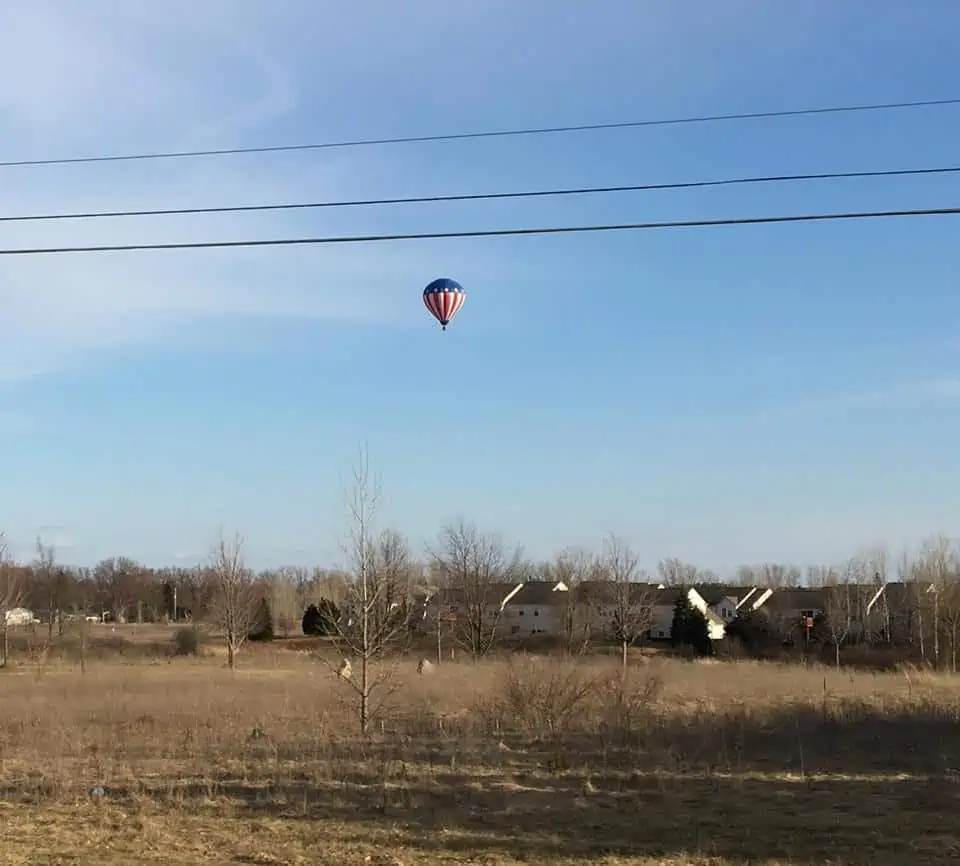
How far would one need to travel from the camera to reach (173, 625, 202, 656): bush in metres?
50.6

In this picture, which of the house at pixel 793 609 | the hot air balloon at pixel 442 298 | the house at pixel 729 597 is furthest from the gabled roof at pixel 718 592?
the hot air balloon at pixel 442 298

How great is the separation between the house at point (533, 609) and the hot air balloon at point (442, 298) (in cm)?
5869

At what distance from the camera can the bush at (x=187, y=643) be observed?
50.6 m

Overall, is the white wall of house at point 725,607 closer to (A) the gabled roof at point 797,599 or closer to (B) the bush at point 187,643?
(A) the gabled roof at point 797,599

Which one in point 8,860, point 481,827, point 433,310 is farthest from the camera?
point 433,310

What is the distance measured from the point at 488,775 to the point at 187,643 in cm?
3966

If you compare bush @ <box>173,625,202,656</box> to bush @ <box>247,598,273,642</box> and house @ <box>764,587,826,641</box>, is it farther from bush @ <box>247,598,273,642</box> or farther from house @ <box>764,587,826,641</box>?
house @ <box>764,587,826,641</box>

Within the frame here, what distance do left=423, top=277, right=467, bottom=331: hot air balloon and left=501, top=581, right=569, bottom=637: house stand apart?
193 feet

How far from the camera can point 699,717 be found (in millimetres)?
20953

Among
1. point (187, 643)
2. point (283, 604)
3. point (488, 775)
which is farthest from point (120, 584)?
point (488, 775)

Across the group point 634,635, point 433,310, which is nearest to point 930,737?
point 433,310

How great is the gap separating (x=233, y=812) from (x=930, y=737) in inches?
516

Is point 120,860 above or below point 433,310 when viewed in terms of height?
below

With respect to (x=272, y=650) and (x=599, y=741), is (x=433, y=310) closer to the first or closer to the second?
(x=599, y=741)
